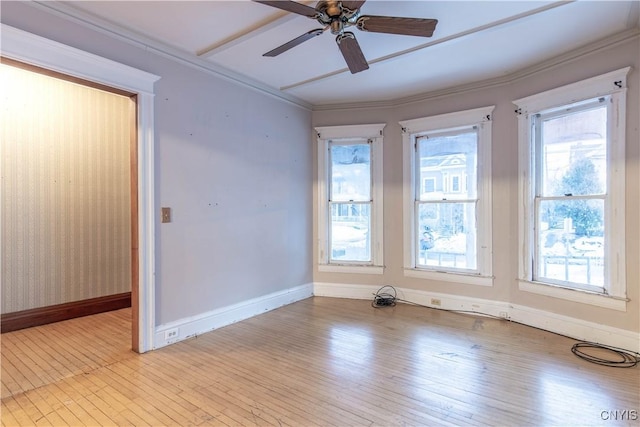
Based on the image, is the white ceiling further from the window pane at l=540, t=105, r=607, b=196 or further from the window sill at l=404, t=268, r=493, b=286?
the window sill at l=404, t=268, r=493, b=286

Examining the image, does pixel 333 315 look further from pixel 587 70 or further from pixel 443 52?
pixel 587 70

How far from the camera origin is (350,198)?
4836 mm

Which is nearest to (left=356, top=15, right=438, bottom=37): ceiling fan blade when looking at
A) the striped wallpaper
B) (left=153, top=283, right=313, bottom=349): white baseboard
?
the striped wallpaper

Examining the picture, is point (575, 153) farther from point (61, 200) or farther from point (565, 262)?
point (61, 200)

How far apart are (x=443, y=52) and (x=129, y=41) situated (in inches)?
109

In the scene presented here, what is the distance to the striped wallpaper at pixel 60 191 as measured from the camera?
3.76 metres

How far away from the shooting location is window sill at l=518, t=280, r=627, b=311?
2.98m

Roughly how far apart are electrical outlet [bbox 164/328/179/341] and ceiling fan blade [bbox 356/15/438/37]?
2.96m

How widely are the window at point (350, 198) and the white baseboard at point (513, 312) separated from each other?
30 centimetres

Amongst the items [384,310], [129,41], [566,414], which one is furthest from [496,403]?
Result: [129,41]

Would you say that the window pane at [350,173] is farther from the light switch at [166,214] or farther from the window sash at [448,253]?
the light switch at [166,214]

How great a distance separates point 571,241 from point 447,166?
1.52 meters

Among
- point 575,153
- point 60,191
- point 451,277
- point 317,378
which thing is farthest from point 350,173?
point 60,191

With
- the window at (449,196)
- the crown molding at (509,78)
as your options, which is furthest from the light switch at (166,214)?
the window at (449,196)
